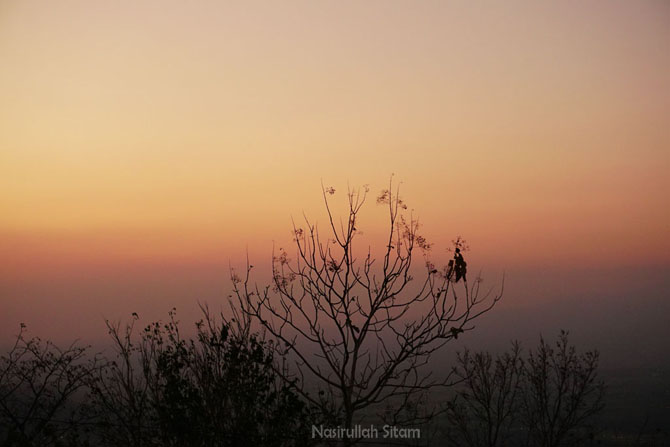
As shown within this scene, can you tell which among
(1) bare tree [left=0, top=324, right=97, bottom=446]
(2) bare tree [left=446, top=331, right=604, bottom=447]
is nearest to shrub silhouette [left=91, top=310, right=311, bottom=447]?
(1) bare tree [left=0, top=324, right=97, bottom=446]

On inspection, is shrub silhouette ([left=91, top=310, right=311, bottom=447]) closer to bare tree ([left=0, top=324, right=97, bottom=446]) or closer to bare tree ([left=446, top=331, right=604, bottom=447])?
bare tree ([left=0, top=324, right=97, bottom=446])

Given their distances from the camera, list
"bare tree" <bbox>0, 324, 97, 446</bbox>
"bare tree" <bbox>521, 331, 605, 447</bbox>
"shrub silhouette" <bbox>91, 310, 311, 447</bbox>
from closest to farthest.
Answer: "shrub silhouette" <bbox>91, 310, 311, 447</bbox> < "bare tree" <bbox>0, 324, 97, 446</bbox> < "bare tree" <bbox>521, 331, 605, 447</bbox>

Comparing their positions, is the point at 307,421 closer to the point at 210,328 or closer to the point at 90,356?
the point at 210,328

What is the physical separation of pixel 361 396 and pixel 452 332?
151 centimetres

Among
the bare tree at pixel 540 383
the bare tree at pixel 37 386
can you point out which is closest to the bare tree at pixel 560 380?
the bare tree at pixel 540 383

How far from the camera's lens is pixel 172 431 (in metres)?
8.87

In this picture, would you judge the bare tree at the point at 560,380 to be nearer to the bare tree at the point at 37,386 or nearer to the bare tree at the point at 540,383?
the bare tree at the point at 540,383

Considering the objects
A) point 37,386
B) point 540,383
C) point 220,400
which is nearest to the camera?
point 220,400

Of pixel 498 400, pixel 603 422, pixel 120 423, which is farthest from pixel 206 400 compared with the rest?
pixel 603 422

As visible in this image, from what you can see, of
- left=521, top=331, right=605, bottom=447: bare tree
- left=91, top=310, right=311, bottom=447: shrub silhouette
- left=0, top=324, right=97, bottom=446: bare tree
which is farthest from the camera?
left=521, top=331, right=605, bottom=447: bare tree

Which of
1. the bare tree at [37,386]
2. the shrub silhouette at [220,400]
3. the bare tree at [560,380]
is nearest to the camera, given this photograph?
the shrub silhouette at [220,400]

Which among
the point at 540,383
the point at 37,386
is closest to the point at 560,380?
the point at 540,383

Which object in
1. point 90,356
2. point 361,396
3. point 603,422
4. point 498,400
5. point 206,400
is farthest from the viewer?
point 603,422

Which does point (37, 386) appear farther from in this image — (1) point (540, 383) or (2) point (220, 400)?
(1) point (540, 383)
